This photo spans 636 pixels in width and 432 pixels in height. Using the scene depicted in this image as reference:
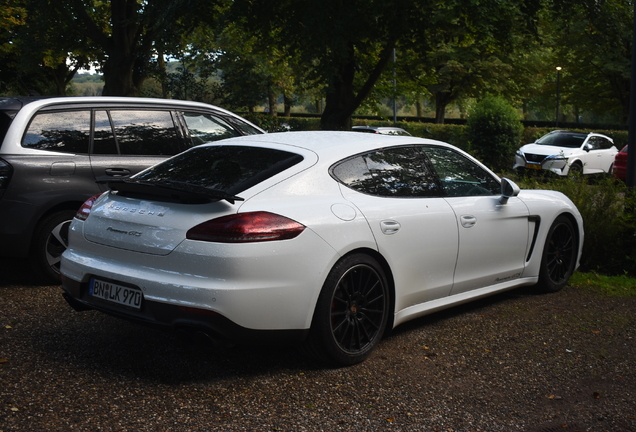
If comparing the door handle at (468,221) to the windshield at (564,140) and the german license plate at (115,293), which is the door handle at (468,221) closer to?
the german license plate at (115,293)

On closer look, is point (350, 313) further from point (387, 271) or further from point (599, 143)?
point (599, 143)

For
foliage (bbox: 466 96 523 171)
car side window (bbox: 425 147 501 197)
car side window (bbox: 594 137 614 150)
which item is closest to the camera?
car side window (bbox: 425 147 501 197)

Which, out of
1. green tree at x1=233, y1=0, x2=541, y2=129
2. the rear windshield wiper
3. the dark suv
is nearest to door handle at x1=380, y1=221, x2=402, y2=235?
the rear windshield wiper

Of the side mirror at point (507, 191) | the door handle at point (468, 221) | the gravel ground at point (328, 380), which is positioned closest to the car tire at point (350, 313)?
the gravel ground at point (328, 380)

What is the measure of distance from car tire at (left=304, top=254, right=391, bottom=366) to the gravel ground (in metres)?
0.14

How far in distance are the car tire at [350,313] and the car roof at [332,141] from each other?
31.9 inches

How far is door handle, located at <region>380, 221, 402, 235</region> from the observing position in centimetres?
486

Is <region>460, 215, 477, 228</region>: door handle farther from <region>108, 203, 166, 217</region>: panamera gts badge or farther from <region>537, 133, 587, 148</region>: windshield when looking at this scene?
<region>537, 133, 587, 148</region>: windshield

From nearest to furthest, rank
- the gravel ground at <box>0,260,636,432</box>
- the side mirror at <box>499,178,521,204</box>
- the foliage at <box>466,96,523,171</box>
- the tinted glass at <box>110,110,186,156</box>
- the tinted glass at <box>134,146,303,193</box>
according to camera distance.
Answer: the gravel ground at <box>0,260,636,432</box> < the tinted glass at <box>134,146,303,193</box> < the side mirror at <box>499,178,521,204</box> < the tinted glass at <box>110,110,186,156</box> < the foliage at <box>466,96,523,171</box>

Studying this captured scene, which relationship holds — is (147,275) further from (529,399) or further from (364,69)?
(364,69)

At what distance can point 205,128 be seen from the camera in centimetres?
791

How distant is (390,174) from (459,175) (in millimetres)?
923

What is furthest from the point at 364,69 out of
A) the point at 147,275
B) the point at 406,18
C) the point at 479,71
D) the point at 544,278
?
the point at 479,71

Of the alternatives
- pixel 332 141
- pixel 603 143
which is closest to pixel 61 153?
pixel 332 141
